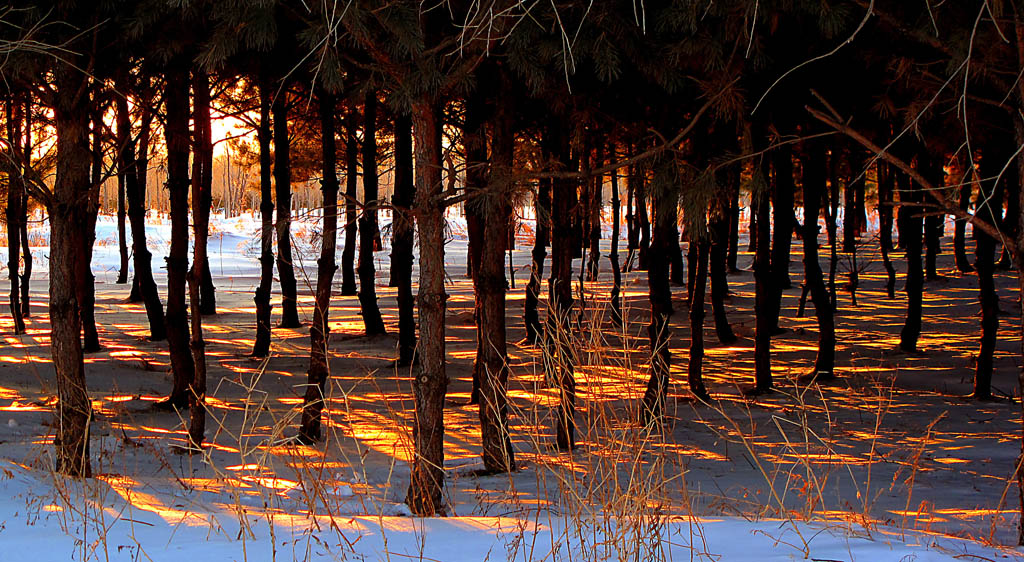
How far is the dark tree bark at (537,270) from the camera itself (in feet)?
20.0

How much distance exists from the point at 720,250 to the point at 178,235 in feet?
23.8

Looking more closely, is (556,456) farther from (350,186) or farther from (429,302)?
(350,186)

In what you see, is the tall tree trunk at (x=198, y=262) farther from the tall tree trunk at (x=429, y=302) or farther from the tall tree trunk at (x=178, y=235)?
the tall tree trunk at (x=429, y=302)

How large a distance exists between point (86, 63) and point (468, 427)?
5.26 metres

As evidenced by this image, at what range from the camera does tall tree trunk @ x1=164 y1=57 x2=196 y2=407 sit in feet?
29.6

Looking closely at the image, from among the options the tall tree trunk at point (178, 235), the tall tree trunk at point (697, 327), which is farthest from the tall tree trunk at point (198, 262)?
the tall tree trunk at point (697, 327)

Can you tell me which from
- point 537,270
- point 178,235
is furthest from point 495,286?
point 178,235

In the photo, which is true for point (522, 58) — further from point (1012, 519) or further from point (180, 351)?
point (180, 351)

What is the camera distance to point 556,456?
4027 mm

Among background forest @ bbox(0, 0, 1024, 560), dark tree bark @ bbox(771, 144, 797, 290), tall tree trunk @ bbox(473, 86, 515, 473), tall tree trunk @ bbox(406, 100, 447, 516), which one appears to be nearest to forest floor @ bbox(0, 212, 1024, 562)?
background forest @ bbox(0, 0, 1024, 560)

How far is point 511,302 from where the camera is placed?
21156 millimetres

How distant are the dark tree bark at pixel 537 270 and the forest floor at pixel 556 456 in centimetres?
53

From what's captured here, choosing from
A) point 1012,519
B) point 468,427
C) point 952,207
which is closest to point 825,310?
point 468,427

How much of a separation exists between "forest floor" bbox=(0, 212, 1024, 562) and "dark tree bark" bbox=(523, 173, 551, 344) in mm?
533
